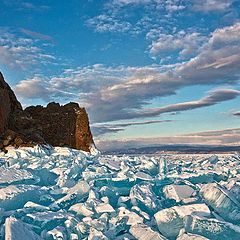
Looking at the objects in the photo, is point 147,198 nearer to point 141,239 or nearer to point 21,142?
point 141,239

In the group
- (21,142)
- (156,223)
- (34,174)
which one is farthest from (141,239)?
(21,142)

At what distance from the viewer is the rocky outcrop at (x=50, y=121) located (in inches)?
1014

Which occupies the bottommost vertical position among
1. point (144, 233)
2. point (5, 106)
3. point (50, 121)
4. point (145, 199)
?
point (144, 233)

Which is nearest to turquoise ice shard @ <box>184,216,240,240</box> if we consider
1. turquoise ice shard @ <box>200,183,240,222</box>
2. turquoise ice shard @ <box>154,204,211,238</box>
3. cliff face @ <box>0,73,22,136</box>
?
turquoise ice shard @ <box>154,204,211,238</box>

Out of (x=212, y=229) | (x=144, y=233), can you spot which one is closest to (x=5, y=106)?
(x=144, y=233)

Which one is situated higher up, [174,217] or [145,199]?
[145,199]

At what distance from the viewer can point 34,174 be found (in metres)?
7.57

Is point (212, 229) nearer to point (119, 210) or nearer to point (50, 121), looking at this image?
point (119, 210)

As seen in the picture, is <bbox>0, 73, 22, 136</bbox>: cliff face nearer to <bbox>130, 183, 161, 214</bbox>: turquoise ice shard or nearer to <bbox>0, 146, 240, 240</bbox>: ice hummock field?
<bbox>0, 146, 240, 240</bbox>: ice hummock field

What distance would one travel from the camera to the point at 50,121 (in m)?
30.4

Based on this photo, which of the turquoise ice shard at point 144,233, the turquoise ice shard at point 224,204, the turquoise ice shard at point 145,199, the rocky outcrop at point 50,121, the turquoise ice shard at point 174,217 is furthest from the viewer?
the rocky outcrop at point 50,121

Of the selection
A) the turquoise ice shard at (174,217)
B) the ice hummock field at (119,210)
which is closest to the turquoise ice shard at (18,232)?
the ice hummock field at (119,210)

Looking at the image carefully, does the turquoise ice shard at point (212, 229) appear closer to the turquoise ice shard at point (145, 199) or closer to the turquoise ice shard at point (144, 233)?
the turquoise ice shard at point (144, 233)

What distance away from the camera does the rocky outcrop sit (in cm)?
2576
